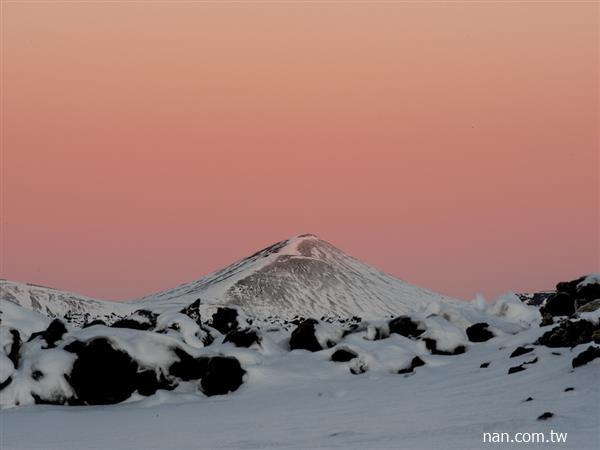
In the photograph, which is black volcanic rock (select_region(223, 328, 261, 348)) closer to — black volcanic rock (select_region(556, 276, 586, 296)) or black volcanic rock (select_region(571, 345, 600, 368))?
black volcanic rock (select_region(571, 345, 600, 368))

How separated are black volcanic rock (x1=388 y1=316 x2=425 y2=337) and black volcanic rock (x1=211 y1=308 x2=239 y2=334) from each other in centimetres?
955

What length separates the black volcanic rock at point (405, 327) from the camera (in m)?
34.2

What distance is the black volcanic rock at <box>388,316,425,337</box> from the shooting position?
3424cm

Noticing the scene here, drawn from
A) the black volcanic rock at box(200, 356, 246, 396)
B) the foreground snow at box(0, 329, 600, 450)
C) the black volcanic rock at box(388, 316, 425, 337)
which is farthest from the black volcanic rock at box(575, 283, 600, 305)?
the black volcanic rock at box(200, 356, 246, 396)

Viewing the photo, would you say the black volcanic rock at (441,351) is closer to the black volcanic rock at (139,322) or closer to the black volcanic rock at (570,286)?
the black volcanic rock at (570,286)

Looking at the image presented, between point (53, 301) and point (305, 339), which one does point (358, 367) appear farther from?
point (53, 301)

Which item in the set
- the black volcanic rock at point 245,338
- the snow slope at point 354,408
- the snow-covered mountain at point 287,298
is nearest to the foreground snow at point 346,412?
the snow slope at point 354,408

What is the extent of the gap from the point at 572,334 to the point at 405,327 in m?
10.2

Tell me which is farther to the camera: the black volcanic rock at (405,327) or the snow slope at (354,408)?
the black volcanic rock at (405,327)

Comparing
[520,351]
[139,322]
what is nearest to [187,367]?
[520,351]

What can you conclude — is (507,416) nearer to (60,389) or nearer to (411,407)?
(411,407)

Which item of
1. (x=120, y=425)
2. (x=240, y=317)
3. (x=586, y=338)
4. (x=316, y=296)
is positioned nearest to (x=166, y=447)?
(x=120, y=425)

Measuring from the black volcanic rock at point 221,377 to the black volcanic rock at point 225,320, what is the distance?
49.5 ft

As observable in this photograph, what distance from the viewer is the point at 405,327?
3459cm
